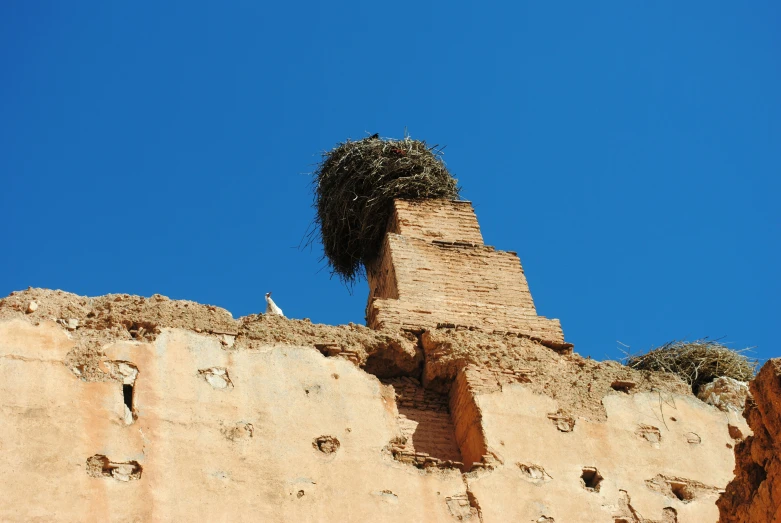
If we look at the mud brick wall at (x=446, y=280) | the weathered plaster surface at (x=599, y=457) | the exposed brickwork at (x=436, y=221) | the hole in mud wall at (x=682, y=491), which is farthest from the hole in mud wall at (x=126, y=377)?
the hole in mud wall at (x=682, y=491)

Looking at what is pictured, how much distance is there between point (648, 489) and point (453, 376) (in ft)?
5.00

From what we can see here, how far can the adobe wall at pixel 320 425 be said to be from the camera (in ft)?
21.1

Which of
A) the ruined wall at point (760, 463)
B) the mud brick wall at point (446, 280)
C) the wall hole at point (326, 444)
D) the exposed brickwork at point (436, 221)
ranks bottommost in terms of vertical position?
the ruined wall at point (760, 463)

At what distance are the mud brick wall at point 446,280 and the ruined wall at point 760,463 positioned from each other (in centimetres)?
259

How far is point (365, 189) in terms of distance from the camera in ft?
35.2

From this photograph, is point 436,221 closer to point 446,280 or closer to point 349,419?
point 446,280

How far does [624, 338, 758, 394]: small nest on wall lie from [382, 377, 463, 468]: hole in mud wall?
2236 mm

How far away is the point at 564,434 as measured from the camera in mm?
7824

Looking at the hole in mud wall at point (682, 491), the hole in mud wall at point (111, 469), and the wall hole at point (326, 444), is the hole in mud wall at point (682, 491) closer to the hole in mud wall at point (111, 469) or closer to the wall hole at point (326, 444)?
the wall hole at point (326, 444)

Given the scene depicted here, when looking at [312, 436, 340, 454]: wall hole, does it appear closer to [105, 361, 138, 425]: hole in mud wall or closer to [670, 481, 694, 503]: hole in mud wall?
[105, 361, 138, 425]: hole in mud wall

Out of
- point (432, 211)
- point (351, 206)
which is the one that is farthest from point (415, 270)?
point (351, 206)

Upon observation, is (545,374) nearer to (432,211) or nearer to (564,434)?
(564,434)

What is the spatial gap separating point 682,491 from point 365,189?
4.30 meters

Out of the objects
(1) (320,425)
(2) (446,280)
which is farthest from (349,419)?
(2) (446,280)
